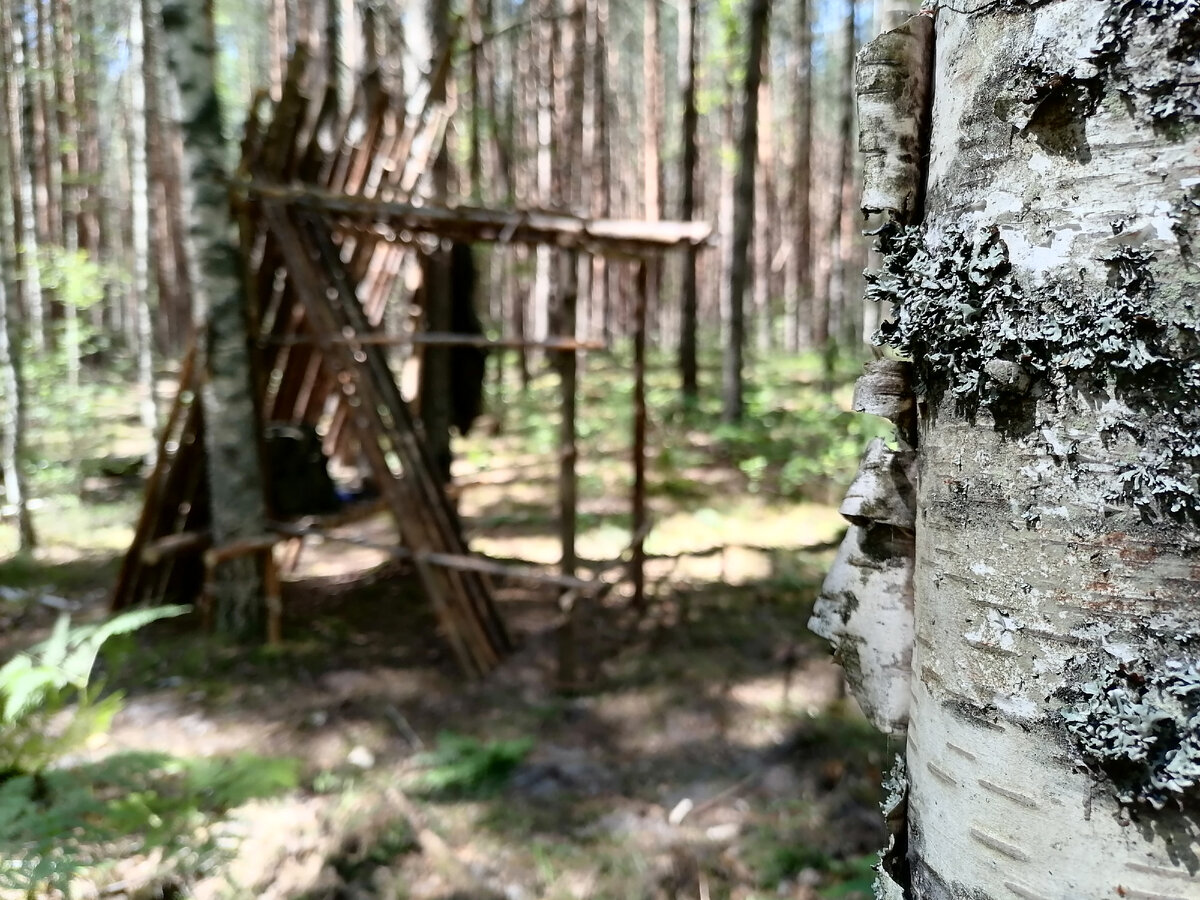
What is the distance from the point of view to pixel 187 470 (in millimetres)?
5082

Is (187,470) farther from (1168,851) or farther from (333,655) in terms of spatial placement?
(1168,851)

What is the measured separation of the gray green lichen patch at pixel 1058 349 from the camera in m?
0.60

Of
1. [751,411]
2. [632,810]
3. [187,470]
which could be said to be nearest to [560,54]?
[751,411]

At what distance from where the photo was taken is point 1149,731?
607mm

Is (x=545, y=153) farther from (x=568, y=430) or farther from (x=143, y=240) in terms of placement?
(x=568, y=430)

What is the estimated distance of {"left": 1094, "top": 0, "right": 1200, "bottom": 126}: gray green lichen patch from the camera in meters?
0.59

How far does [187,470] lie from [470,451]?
5.33 meters

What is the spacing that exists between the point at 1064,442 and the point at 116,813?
3.04 metres

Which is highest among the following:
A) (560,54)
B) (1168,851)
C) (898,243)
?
(560,54)

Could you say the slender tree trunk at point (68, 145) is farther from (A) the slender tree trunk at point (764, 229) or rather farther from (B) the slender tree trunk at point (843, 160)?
(A) the slender tree trunk at point (764, 229)

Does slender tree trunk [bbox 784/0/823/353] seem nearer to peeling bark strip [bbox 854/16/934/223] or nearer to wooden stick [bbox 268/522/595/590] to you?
wooden stick [bbox 268/522/595/590]

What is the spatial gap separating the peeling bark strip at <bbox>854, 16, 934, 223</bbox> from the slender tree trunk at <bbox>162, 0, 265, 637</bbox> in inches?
177

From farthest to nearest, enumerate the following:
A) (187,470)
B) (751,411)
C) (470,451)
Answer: (751,411) → (470,451) → (187,470)

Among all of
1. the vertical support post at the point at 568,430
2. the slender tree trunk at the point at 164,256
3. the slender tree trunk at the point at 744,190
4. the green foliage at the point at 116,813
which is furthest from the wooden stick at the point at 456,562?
the slender tree trunk at the point at 164,256
